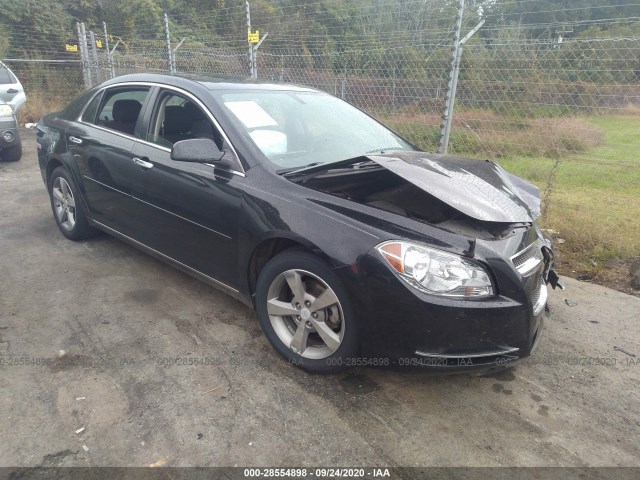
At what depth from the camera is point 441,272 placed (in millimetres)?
2209

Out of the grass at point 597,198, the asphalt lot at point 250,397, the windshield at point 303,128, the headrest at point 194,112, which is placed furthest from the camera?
the grass at point 597,198

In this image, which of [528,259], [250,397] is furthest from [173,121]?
[528,259]

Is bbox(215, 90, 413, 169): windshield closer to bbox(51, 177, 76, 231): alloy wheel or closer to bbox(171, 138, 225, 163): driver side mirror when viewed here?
bbox(171, 138, 225, 163): driver side mirror

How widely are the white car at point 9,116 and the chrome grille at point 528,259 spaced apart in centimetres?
812

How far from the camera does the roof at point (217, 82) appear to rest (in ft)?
11.0

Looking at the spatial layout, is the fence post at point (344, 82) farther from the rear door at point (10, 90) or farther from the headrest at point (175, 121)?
the rear door at point (10, 90)

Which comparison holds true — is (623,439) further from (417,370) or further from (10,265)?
(10,265)

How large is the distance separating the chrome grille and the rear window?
29.2 ft

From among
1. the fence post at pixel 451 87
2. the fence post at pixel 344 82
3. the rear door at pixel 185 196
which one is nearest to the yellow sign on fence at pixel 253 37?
the fence post at pixel 344 82

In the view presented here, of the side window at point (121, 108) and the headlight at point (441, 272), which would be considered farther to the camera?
the side window at point (121, 108)

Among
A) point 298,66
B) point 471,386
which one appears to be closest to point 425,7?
point 298,66

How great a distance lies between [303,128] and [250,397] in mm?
1857

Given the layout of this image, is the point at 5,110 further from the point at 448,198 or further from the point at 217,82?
the point at 448,198

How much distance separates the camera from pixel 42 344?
2877 mm
